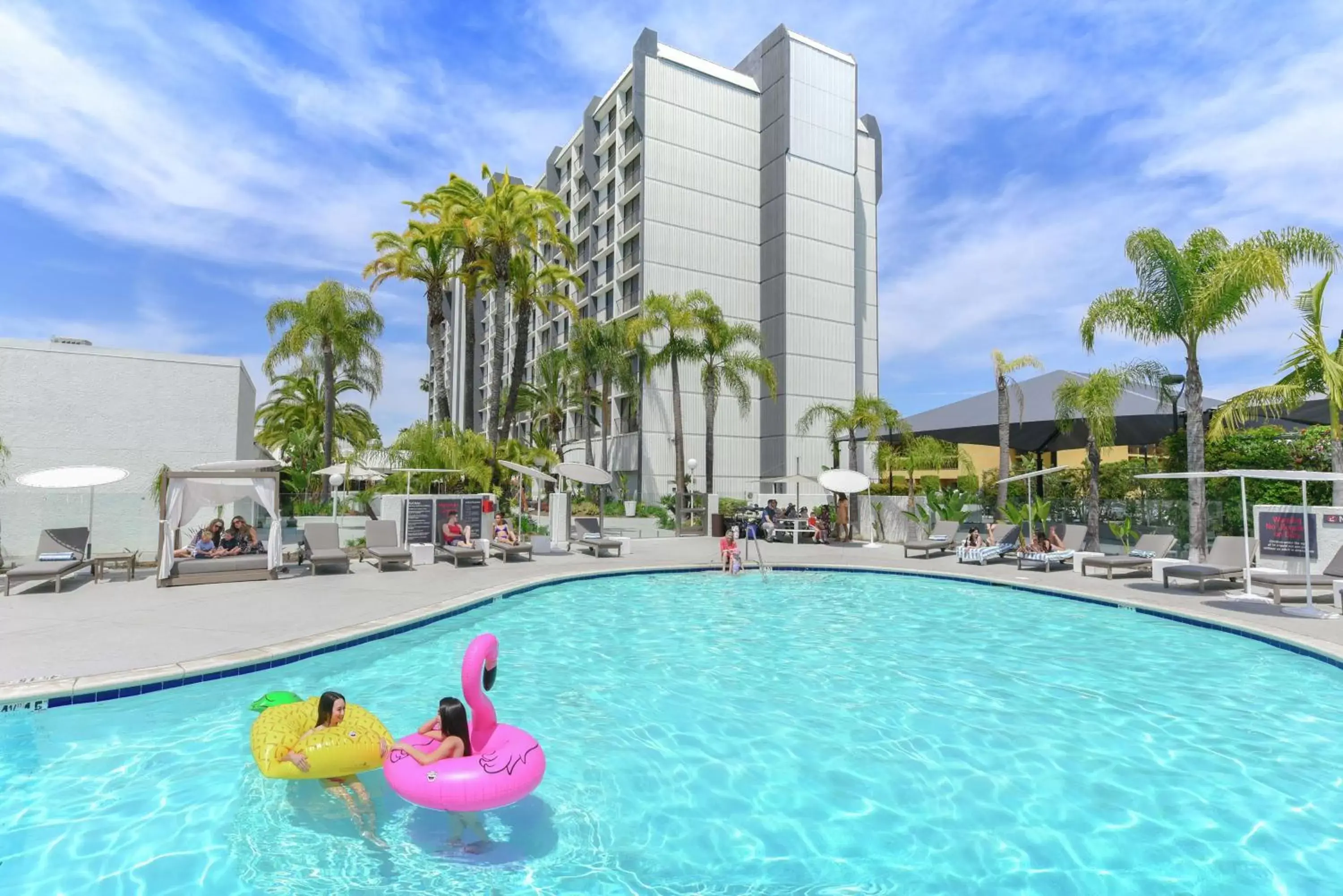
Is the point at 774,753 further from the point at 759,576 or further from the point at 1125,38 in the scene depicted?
the point at 1125,38

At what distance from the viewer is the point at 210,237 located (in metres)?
15.9

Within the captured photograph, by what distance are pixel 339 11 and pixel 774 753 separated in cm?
1039

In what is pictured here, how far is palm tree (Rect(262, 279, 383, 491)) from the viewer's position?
28234mm

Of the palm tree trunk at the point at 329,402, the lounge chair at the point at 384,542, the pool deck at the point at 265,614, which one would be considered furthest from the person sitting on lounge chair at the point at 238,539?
the palm tree trunk at the point at 329,402

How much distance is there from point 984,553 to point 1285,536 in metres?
5.87

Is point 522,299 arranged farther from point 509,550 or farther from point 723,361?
point 509,550

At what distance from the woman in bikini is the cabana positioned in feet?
30.6

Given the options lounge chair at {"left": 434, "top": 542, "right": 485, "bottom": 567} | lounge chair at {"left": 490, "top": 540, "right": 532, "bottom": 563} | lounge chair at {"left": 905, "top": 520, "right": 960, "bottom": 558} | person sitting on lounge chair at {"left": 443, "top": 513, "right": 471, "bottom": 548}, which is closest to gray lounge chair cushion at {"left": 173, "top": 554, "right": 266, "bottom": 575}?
lounge chair at {"left": 434, "top": 542, "right": 485, "bottom": 567}

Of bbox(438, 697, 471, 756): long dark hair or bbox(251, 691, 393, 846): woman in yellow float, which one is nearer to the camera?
bbox(438, 697, 471, 756): long dark hair

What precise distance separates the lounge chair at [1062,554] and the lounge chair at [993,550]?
58cm

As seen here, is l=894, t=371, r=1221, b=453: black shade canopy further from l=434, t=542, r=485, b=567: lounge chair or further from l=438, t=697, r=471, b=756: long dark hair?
l=438, t=697, r=471, b=756: long dark hair

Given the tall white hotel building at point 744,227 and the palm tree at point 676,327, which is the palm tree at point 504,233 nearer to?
the palm tree at point 676,327

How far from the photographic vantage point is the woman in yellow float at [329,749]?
4.79 meters

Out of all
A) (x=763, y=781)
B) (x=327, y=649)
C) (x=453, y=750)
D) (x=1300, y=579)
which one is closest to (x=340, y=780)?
(x=453, y=750)
